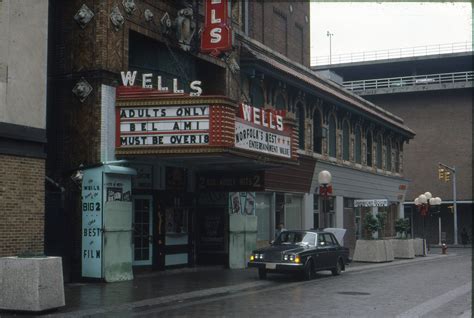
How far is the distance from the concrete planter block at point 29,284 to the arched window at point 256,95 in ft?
50.5

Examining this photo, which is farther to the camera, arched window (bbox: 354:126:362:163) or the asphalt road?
arched window (bbox: 354:126:362:163)

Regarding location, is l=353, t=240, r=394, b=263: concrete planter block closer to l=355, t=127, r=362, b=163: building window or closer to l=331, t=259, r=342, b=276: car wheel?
l=331, t=259, r=342, b=276: car wheel

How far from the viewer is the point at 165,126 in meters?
18.4

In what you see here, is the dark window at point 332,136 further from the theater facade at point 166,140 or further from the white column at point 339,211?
the theater facade at point 166,140

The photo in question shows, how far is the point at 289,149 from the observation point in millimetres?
22734

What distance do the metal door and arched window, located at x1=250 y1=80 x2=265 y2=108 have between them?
7.59 m

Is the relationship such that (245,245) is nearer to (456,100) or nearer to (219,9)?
(219,9)

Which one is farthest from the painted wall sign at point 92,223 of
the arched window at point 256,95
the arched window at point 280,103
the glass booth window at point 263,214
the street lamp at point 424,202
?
the street lamp at point 424,202

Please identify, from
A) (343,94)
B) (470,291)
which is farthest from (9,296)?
(343,94)

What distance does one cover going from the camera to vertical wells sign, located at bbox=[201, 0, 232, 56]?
21.3 m

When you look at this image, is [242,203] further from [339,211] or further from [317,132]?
[339,211]

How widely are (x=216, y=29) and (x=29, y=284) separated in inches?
457

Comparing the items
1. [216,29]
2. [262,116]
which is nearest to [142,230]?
[262,116]

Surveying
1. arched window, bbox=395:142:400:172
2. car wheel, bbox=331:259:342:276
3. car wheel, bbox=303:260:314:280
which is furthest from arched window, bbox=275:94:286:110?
arched window, bbox=395:142:400:172
